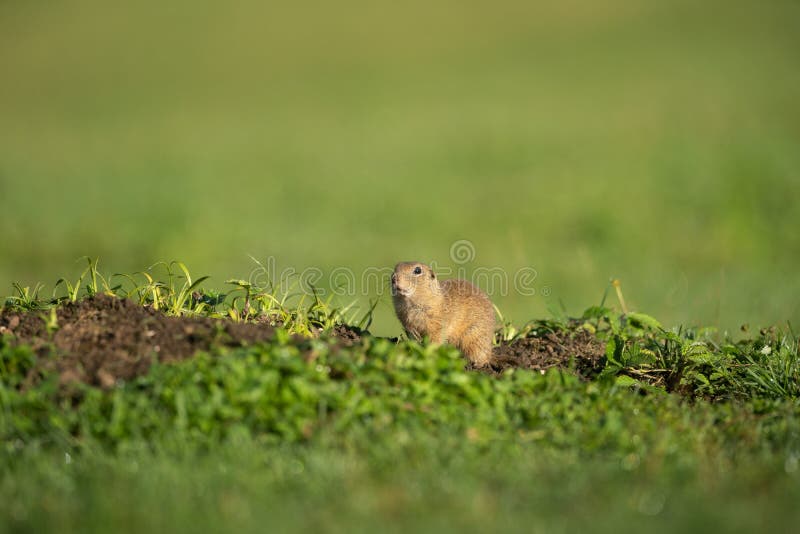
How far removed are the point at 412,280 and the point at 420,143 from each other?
50.3ft

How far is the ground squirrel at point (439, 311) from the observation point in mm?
6520

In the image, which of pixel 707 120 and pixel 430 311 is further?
pixel 707 120

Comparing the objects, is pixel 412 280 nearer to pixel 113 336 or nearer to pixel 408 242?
pixel 113 336

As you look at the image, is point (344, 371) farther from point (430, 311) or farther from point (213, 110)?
point (213, 110)

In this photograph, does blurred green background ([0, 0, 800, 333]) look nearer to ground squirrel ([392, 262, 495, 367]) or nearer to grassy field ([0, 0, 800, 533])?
grassy field ([0, 0, 800, 533])

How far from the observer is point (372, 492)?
4070mm

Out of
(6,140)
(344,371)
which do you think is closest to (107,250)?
(344,371)

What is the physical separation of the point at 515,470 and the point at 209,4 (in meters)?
38.1

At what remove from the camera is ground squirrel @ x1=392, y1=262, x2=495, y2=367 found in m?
6.52

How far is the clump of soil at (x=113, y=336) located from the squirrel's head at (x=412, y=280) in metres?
1.33

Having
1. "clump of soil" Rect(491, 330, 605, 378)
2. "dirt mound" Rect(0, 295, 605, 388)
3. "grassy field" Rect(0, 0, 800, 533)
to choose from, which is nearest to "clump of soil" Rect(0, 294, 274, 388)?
"dirt mound" Rect(0, 295, 605, 388)

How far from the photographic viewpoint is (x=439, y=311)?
6.70 metres

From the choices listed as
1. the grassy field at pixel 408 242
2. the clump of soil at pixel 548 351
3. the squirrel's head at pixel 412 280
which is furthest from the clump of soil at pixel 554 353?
the squirrel's head at pixel 412 280

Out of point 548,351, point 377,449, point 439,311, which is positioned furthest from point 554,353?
point 377,449
